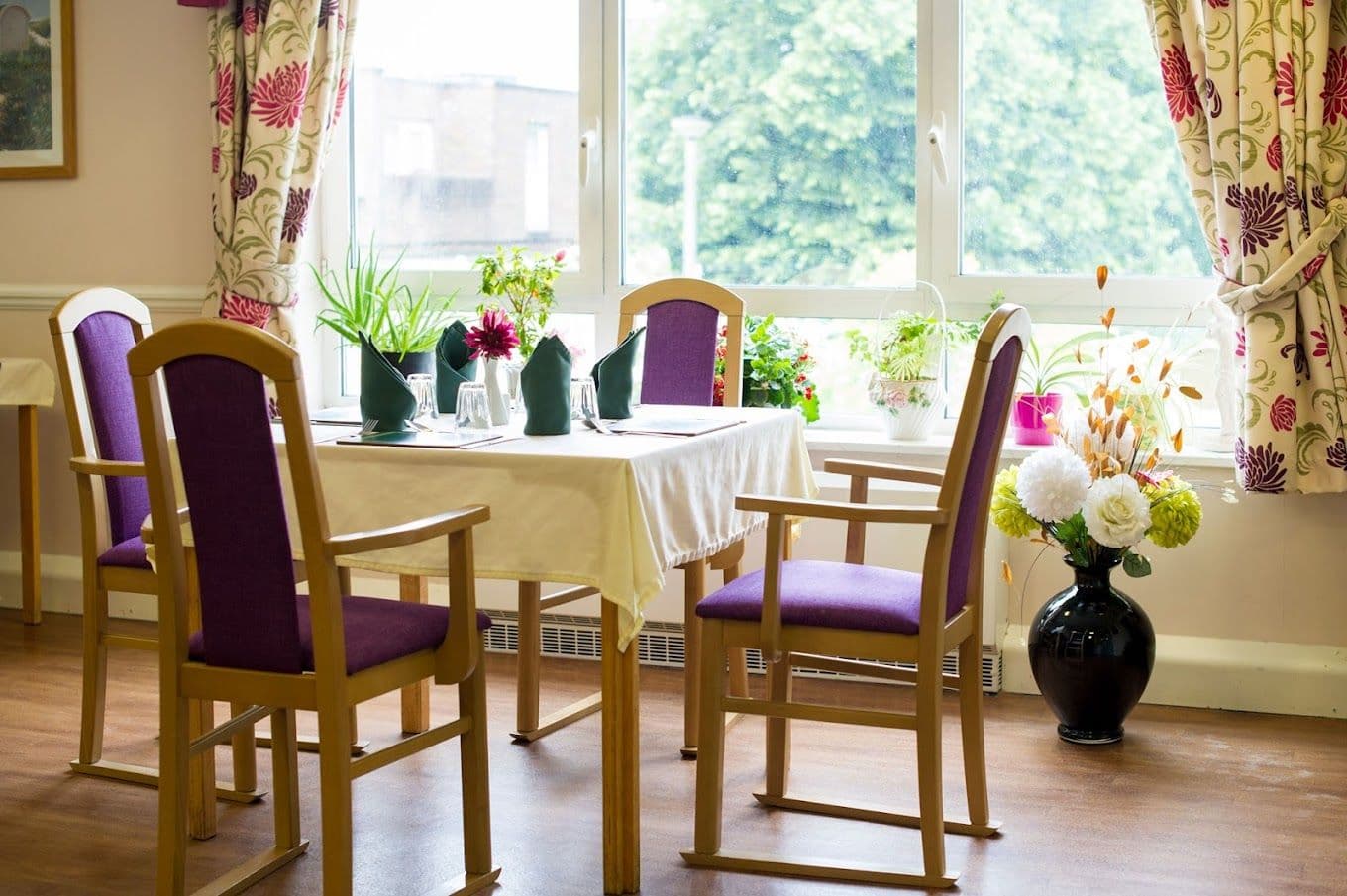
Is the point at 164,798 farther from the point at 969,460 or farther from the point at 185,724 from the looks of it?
the point at 969,460

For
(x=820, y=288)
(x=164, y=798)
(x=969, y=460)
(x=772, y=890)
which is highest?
(x=820, y=288)

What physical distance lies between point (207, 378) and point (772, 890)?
130 centimetres

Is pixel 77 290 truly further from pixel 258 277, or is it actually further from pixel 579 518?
pixel 579 518

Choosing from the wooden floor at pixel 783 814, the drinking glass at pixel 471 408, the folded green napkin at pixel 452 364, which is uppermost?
the folded green napkin at pixel 452 364

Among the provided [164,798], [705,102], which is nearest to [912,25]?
[705,102]

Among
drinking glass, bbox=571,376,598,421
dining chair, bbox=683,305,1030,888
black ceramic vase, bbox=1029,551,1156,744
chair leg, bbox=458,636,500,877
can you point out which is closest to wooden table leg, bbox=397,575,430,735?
drinking glass, bbox=571,376,598,421

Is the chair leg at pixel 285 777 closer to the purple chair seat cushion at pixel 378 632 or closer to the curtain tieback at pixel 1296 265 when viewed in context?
the purple chair seat cushion at pixel 378 632

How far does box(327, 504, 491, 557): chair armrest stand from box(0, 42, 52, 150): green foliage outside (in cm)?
322

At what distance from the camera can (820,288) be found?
4.43 metres

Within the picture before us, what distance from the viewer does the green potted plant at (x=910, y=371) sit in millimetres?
4184

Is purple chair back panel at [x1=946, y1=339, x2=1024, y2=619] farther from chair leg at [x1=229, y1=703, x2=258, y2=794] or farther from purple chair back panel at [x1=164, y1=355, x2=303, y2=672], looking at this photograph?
chair leg at [x1=229, y1=703, x2=258, y2=794]

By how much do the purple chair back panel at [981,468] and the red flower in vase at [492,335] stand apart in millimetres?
924

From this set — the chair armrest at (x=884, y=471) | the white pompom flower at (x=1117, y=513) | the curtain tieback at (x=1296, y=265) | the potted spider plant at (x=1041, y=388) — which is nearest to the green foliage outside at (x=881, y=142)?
the potted spider plant at (x=1041, y=388)

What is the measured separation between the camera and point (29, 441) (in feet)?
15.3
